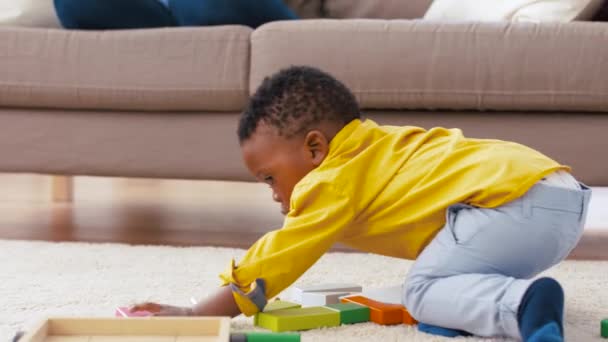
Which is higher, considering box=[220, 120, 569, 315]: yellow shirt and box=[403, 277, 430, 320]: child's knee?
box=[220, 120, 569, 315]: yellow shirt

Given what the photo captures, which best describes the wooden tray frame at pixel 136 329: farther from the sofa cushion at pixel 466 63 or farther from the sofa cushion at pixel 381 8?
the sofa cushion at pixel 381 8

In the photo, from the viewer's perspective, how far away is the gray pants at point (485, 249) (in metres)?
1.06

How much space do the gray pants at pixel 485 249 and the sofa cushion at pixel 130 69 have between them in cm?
93

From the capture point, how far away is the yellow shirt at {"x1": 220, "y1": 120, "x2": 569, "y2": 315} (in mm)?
1089

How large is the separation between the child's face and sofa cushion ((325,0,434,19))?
1.45 meters

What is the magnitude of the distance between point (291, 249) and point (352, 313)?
0.13m

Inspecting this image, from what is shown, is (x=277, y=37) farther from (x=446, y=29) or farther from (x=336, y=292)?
(x=336, y=292)

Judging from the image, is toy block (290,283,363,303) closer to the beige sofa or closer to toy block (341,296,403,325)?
toy block (341,296,403,325)

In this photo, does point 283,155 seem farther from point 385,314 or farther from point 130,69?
point 130,69

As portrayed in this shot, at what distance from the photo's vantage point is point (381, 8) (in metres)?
2.57

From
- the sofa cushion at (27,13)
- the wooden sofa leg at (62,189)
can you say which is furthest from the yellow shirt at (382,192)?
the wooden sofa leg at (62,189)

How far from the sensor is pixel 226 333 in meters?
0.83

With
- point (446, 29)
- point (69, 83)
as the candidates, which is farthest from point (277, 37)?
point (69, 83)

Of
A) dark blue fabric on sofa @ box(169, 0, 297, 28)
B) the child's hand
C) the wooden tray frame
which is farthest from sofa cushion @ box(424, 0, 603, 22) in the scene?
the wooden tray frame
